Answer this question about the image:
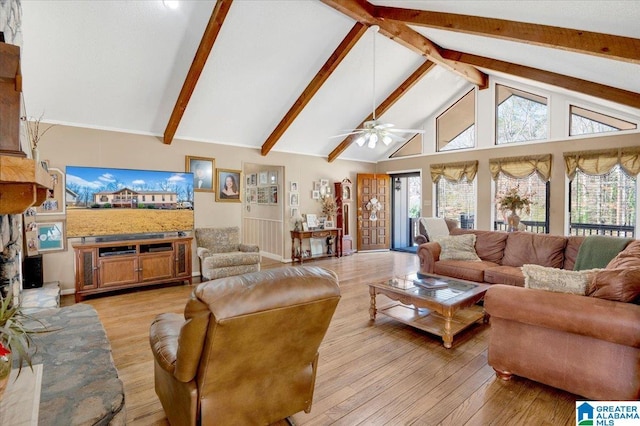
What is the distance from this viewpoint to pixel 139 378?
8.05 feet

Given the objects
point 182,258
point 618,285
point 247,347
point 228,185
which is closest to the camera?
point 247,347

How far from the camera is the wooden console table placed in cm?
705

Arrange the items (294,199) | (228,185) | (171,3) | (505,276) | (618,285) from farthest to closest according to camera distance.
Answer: (294,199) → (228,185) → (505,276) → (171,3) → (618,285)

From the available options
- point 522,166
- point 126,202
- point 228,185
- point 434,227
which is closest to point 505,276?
point 434,227

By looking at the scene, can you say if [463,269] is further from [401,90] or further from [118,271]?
[118,271]

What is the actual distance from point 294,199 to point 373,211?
2.34m

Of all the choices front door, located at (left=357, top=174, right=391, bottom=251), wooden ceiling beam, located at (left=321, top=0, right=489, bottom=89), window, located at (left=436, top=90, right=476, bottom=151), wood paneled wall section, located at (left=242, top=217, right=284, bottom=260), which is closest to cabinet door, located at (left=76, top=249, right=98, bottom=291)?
wood paneled wall section, located at (left=242, top=217, right=284, bottom=260)

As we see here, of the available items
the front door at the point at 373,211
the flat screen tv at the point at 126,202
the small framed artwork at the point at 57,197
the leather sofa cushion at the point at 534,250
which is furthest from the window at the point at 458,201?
the small framed artwork at the point at 57,197

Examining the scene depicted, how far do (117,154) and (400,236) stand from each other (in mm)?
7008

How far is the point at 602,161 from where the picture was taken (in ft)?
17.8

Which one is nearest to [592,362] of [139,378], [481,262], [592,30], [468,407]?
[468,407]

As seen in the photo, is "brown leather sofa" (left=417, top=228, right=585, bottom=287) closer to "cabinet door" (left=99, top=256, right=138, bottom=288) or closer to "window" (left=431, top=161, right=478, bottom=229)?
"window" (left=431, top=161, right=478, bottom=229)

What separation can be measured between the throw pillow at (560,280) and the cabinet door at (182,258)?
4588 millimetres

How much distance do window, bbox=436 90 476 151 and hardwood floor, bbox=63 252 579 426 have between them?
5.03 metres
